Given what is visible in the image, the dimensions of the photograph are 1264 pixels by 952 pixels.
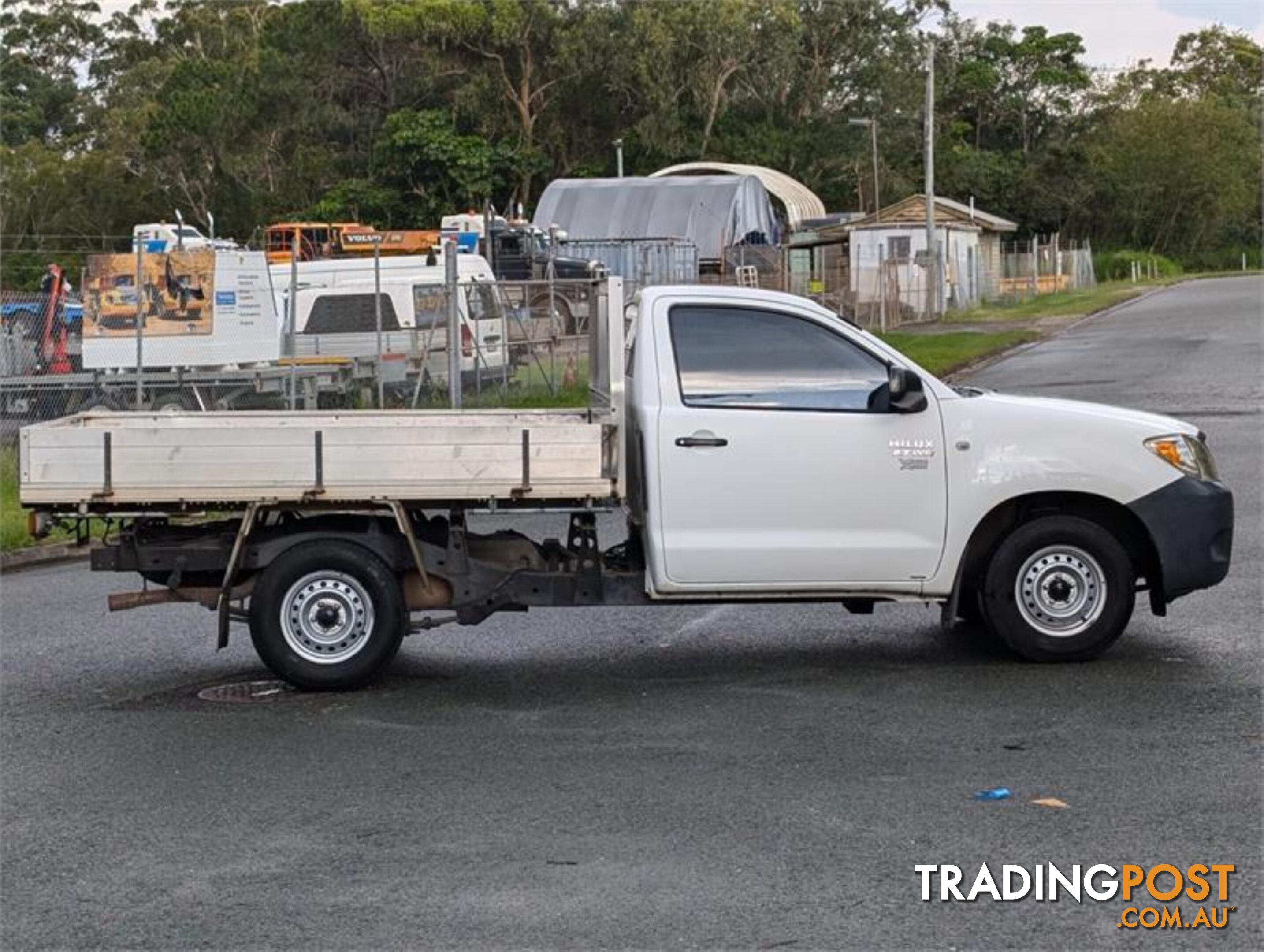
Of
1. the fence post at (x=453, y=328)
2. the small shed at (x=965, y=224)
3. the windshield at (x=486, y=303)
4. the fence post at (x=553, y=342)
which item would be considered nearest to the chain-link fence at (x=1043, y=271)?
the small shed at (x=965, y=224)

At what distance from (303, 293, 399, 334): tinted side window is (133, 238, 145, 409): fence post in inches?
142

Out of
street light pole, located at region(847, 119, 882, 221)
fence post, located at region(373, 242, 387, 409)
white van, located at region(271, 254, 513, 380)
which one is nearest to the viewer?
fence post, located at region(373, 242, 387, 409)

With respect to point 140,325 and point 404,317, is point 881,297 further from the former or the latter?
point 140,325

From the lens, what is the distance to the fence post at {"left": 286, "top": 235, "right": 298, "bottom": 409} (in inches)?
827

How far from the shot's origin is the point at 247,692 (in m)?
9.19

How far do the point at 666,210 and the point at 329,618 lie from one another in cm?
4351

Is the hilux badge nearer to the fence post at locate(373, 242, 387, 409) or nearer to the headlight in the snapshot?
the headlight

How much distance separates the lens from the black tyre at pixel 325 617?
352 inches

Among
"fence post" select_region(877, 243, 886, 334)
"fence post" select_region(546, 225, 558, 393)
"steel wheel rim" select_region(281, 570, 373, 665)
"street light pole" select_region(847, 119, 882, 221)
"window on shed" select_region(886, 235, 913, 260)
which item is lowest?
"steel wheel rim" select_region(281, 570, 373, 665)

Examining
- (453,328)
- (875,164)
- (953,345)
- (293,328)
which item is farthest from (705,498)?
(875,164)

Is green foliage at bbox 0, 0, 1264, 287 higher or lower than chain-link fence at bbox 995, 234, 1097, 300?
higher

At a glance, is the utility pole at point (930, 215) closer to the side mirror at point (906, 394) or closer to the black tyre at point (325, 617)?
the side mirror at point (906, 394)

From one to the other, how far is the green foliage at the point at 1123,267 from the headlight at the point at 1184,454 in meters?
66.4

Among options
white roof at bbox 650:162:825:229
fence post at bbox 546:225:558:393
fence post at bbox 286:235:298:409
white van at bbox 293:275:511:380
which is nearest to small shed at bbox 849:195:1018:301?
white roof at bbox 650:162:825:229
